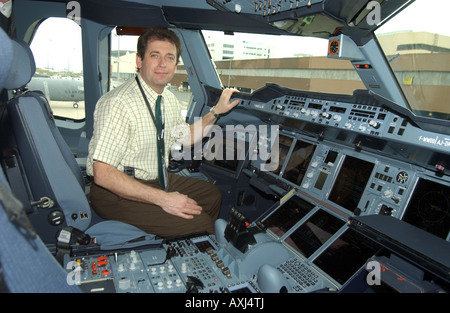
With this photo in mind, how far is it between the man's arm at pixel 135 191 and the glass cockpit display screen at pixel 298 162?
1.31 metres

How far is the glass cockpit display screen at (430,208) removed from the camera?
2016mm

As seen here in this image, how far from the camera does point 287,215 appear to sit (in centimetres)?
294

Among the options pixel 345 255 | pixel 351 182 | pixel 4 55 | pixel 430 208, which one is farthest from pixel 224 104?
pixel 4 55

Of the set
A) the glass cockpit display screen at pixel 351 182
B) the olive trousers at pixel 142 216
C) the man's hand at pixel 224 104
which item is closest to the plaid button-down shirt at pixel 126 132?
the olive trousers at pixel 142 216

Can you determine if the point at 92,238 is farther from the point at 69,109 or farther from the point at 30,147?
the point at 69,109

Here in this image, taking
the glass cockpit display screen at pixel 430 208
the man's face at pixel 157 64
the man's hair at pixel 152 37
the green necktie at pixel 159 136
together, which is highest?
the man's hair at pixel 152 37

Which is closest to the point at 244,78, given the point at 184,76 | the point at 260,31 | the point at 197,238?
the point at 260,31

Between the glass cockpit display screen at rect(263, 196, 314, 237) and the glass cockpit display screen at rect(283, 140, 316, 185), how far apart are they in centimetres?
22

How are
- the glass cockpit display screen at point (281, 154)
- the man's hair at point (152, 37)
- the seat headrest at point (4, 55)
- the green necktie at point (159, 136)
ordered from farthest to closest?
the glass cockpit display screen at point (281, 154) → the man's hair at point (152, 37) → the green necktie at point (159, 136) → the seat headrest at point (4, 55)

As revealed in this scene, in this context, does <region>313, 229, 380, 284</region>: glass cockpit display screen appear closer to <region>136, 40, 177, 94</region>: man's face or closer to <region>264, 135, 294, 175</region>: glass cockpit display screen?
<region>264, 135, 294, 175</region>: glass cockpit display screen

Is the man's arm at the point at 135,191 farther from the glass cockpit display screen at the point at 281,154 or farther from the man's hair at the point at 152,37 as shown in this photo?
the glass cockpit display screen at the point at 281,154

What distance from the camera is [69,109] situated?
5.80 metres

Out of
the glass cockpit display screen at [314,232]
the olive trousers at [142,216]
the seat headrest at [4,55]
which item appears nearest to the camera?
the seat headrest at [4,55]

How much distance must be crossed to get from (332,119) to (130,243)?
172 centimetres
